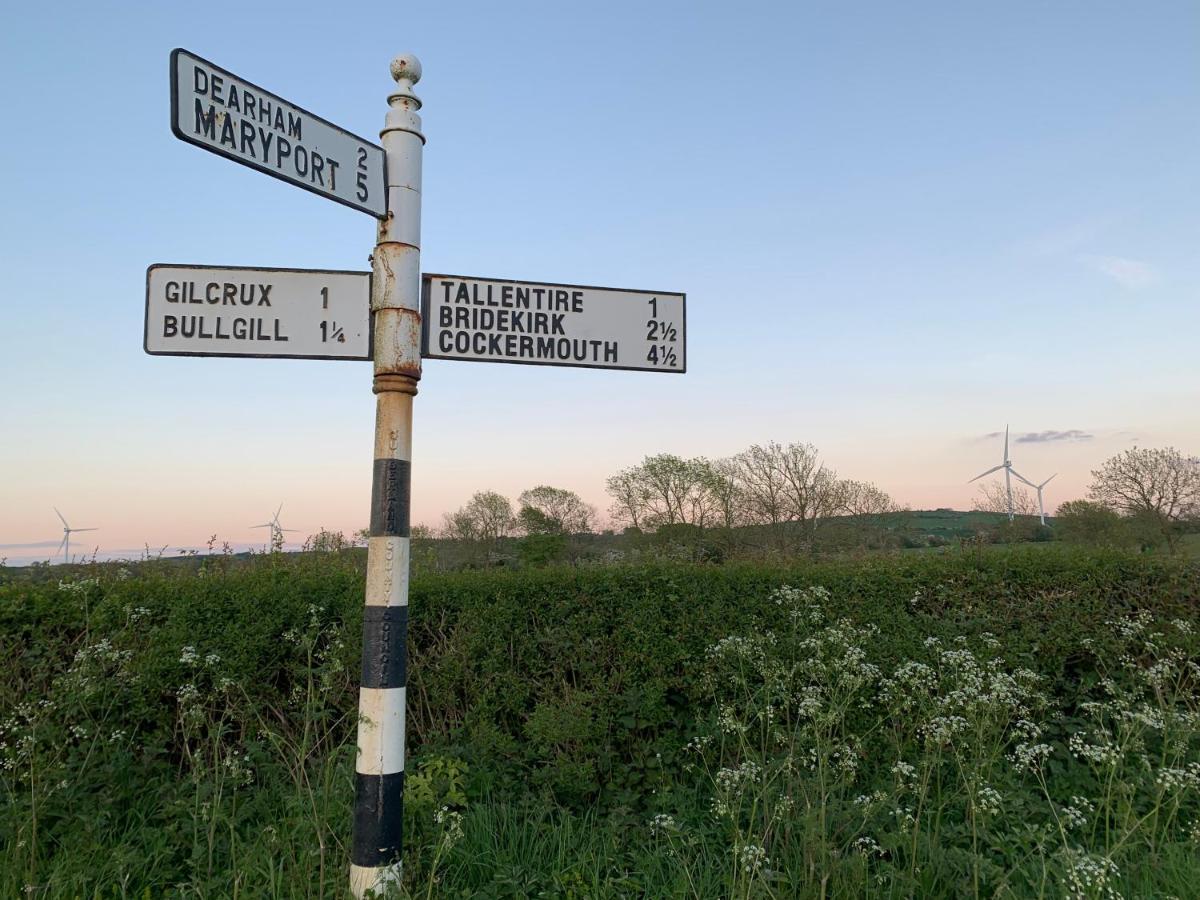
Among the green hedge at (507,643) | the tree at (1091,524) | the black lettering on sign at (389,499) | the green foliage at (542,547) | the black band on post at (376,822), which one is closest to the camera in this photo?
the black band on post at (376,822)

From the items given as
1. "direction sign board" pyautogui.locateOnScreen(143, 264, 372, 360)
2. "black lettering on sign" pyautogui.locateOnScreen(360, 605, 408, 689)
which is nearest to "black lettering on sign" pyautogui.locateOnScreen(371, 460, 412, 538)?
"black lettering on sign" pyautogui.locateOnScreen(360, 605, 408, 689)

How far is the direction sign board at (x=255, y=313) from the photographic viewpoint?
3.28m

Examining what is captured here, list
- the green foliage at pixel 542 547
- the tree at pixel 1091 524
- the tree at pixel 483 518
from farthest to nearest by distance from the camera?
the tree at pixel 483 518
the green foliage at pixel 542 547
the tree at pixel 1091 524

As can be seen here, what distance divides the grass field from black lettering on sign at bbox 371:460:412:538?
2.46 ft

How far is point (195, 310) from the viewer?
3.29 metres

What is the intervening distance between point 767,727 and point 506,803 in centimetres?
169

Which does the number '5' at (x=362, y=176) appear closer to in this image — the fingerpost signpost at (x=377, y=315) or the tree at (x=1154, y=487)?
the fingerpost signpost at (x=377, y=315)

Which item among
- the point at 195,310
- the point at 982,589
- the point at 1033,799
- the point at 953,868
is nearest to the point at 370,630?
the point at 195,310

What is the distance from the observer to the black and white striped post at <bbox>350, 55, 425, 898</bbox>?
3.03m

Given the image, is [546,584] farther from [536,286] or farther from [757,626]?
[536,286]

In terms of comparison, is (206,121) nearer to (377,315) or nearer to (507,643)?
(377,315)

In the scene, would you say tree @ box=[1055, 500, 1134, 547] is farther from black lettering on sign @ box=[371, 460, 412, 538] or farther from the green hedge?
black lettering on sign @ box=[371, 460, 412, 538]

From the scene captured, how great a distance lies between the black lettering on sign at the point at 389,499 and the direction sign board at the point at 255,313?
1.71 ft

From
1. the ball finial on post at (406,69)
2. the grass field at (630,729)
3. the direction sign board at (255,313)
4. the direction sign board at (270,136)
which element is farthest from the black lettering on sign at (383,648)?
the ball finial on post at (406,69)
